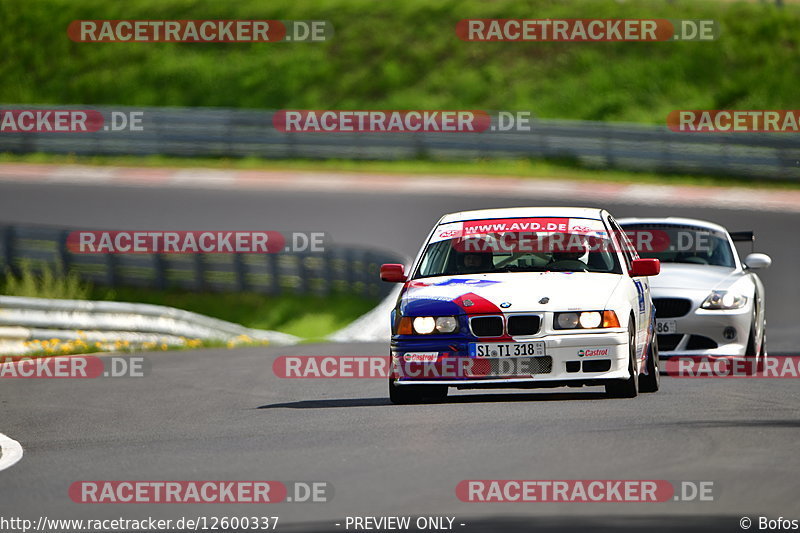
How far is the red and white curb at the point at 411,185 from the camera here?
2930cm

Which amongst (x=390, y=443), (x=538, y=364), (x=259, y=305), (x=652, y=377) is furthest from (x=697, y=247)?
(x=259, y=305)

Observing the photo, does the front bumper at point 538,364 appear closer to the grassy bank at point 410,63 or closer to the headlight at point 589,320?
the headlight at point 589,320

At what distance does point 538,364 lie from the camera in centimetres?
1032

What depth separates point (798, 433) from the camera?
356 inches

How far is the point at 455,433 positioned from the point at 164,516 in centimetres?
A: 271

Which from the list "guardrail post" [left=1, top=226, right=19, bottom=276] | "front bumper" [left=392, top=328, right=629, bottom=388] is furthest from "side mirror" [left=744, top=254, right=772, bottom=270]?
"guardrail post" [left=1, top=226, right=19, bottom=276]

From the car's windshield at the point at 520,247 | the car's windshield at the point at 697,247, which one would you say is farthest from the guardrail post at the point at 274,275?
the car's windshield at the point at 520,247

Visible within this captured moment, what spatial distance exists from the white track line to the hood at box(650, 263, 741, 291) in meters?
6.26

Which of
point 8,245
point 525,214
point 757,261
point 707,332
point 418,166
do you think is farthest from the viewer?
point 418,166

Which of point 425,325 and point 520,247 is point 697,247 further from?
point 425,325

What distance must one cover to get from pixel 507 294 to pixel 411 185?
74.4ft

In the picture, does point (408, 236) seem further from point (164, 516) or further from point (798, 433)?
point (164, 516)

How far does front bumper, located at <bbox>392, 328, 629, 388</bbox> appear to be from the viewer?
10.3 meters

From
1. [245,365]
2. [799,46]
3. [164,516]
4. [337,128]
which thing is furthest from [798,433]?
[799,46]
